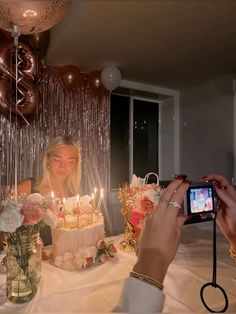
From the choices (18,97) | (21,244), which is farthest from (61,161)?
(21,244)

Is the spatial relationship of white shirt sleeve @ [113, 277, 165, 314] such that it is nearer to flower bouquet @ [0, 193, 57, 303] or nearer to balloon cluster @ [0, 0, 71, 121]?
flower bouquet @ [0, 193, 57, 303]

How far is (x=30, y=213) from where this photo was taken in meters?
0.80

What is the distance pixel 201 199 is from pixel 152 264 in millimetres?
295

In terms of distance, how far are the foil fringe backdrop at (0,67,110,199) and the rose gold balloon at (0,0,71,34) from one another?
1022 millimetres

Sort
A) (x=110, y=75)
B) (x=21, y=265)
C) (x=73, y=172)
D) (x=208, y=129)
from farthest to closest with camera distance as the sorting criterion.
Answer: (x=208, y=129), (x=110, y=75), (x=73, y=172), (x=21, y=265)

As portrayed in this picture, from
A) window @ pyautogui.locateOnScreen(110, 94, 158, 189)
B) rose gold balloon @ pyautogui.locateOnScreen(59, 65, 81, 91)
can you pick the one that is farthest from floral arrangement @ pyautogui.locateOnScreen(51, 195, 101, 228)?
window @ pyautogui.locateOnScreen(110, 94, 158, 189)

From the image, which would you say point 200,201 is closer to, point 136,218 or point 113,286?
point 113,286

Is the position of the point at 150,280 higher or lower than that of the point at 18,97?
lower

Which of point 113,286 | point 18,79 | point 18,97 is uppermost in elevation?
point 18,79

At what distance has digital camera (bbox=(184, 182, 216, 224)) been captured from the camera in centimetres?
68

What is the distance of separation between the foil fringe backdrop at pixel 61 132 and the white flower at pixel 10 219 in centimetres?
136

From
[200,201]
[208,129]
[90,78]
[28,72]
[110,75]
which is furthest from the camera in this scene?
[208,129]

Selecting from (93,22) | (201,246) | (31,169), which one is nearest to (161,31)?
(93,22)

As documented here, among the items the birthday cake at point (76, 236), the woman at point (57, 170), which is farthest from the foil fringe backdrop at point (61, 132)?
the birthday cake at point (76, 236)
